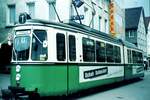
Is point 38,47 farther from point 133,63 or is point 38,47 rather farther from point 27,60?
point 133,63

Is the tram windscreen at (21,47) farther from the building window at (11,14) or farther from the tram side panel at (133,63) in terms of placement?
the building window at (11,14)

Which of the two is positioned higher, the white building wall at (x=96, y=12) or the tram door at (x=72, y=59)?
the white building wall at (x=96, y=12)

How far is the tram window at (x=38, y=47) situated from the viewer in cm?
1270

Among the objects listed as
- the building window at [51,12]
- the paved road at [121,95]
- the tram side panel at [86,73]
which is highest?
the building window at [51,12]

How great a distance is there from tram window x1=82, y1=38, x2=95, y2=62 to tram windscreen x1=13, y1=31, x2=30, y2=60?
302cm

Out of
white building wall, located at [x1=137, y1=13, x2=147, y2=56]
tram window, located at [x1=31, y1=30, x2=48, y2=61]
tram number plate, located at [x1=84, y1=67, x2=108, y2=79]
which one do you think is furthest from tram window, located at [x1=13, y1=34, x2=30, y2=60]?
white building wall, located at [x1=137, y1=13, x2=147, y2=56]

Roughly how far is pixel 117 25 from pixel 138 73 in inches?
710

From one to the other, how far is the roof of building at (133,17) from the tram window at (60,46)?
5786 cm

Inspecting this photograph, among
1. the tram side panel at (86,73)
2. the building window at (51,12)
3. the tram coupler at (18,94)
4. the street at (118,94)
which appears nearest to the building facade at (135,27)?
the building window at (51,12)

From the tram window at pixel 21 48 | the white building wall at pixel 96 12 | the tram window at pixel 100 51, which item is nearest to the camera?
the tram window at pixel 21 48

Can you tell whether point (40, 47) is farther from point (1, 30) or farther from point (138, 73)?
point (1, 30)

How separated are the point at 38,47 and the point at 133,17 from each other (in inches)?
2415

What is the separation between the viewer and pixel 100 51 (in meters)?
17.2

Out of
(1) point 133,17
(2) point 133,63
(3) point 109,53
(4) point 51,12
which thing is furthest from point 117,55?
(1) point 133,17
